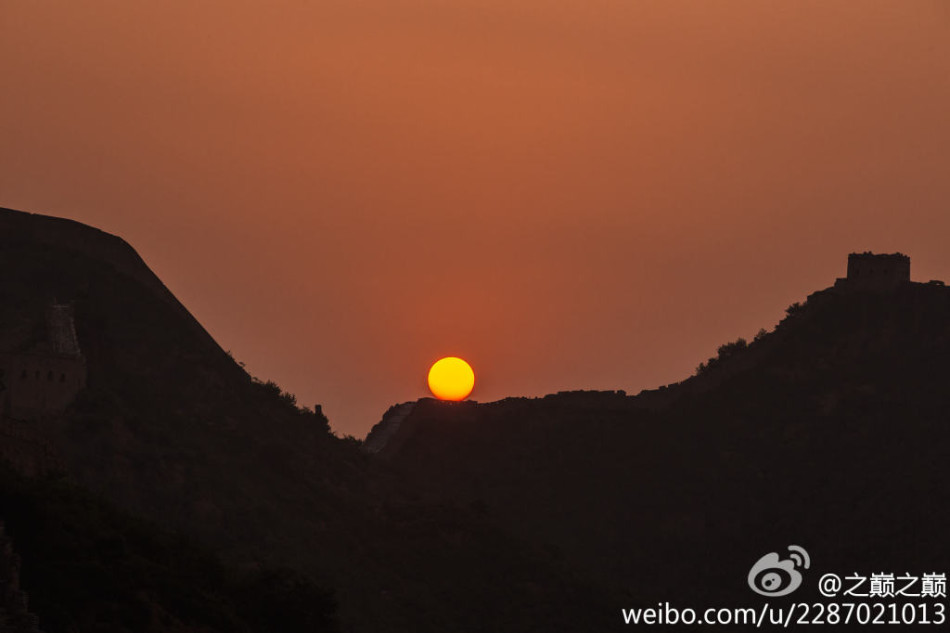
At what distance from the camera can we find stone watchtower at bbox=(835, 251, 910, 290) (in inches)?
3482

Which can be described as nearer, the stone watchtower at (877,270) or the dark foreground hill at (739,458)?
the dark foreground hill at (739,458)

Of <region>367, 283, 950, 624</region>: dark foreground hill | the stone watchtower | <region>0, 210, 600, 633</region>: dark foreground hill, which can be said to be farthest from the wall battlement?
the stone watchtower

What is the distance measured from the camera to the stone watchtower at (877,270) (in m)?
88.4

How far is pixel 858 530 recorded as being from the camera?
78938 millimetres

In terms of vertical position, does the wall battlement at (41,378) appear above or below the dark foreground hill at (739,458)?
below

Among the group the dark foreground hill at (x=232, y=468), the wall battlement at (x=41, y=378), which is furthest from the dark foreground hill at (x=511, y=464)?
the wall battlement at (x=41, y=378)

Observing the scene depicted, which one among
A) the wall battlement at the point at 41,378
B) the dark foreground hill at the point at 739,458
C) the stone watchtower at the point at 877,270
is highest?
the stone watchtower at the point at 877,270

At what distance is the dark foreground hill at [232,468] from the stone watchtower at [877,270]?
19812mm

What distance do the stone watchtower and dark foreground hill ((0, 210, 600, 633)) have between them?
780 inches

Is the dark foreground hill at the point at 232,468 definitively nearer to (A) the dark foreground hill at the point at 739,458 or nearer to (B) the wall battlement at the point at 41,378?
(B) the wall battlement at the point at 41,378

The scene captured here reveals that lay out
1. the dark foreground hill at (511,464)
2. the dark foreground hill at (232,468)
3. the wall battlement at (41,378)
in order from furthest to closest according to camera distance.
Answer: the dark foreground hill at (511,464)
the dark foreground hill at (232,468)
the wall battlement at (41,378)

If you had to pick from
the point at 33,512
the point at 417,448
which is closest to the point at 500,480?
the point at 417,448

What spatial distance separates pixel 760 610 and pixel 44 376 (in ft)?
71.2

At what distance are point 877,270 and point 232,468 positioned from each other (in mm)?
28121
